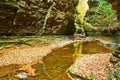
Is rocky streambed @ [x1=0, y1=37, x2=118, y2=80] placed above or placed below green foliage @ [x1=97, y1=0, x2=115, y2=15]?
below

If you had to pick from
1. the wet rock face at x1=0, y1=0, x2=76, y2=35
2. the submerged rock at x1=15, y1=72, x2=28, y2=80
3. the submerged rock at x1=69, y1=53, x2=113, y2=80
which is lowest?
the submerged rock at x1=69, y1=53, x2=113, y2=80

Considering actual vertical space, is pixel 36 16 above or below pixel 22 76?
above

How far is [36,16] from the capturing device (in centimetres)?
2400

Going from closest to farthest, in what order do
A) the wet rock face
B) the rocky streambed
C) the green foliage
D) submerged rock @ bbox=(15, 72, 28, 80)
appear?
1. submerged rock @ bbox=(15, 72, 28, 80)
2. the rocky streambed
3. the wet rock face
4. the green foliage

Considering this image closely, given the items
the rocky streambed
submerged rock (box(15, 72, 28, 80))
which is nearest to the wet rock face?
the rocky streambed

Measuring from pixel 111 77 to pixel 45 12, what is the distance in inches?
660

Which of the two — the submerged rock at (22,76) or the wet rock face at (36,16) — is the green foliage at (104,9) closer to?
the wet rock face at (36,16)

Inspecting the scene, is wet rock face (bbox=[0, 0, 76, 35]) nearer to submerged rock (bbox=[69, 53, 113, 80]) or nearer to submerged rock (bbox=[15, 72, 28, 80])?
submerged rock (bbox=[15, 72, 28, 80])

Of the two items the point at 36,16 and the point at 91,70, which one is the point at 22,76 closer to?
the point at 91,70

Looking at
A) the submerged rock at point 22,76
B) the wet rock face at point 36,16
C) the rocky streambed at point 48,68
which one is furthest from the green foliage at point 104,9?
the submerged rock at point 22,76

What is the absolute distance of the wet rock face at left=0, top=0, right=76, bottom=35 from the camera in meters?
21.1

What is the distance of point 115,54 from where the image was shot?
1227 centimetres

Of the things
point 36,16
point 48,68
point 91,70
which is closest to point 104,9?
point 36,16

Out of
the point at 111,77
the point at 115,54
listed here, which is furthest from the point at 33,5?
the point at 111,77
